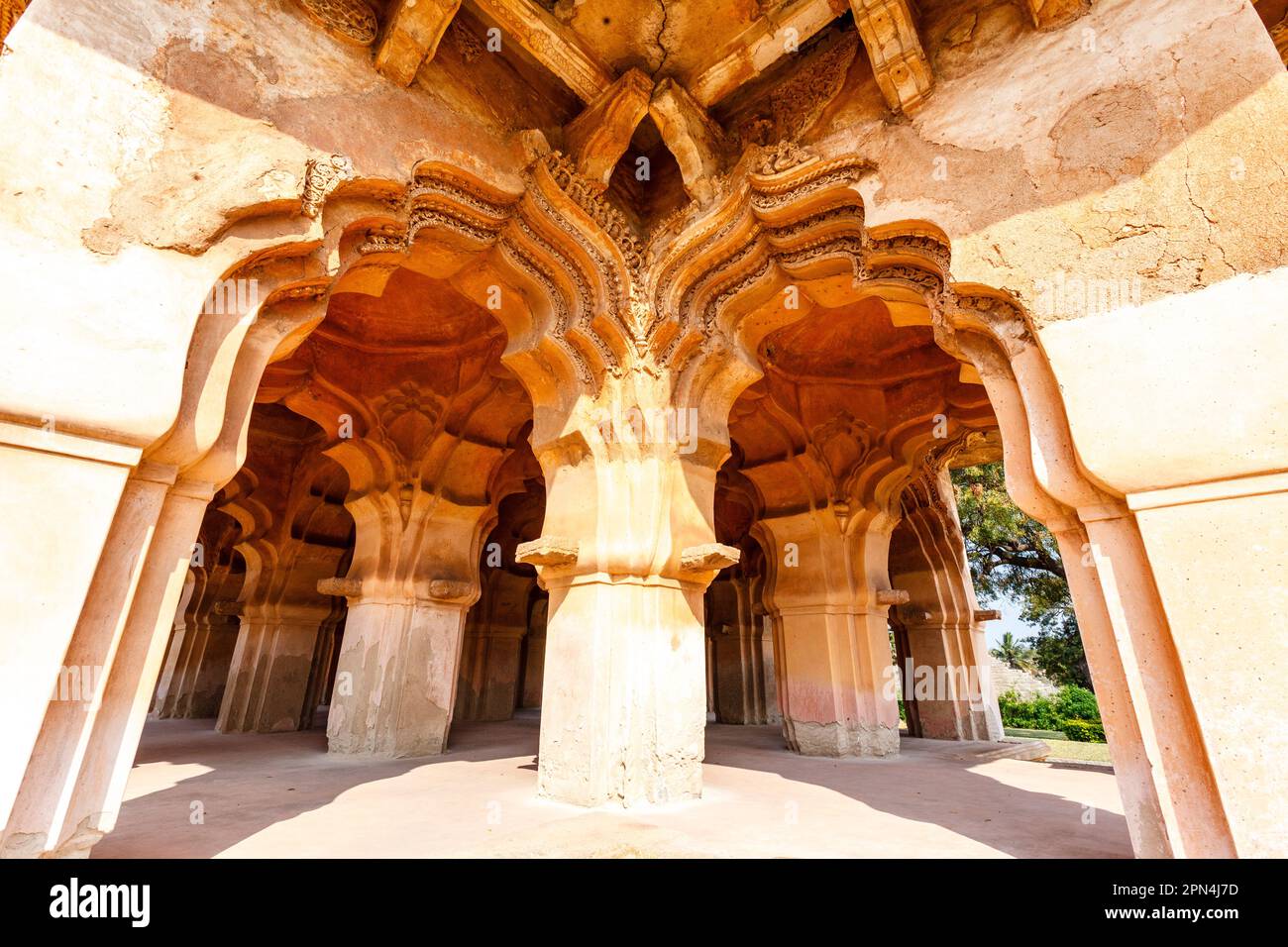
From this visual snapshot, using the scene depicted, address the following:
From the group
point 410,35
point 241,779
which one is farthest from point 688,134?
point 241,779

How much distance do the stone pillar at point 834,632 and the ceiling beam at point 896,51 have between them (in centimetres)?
484

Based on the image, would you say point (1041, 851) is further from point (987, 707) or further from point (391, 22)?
point (987, 707)

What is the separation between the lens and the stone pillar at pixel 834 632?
283 inches

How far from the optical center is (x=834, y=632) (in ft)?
24.3

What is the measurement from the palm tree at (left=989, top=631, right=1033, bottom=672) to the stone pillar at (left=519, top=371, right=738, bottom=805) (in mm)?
26901

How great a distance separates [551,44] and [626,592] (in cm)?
389

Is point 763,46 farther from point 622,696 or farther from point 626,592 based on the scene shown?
point 622,696

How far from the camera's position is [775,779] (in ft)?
17.7

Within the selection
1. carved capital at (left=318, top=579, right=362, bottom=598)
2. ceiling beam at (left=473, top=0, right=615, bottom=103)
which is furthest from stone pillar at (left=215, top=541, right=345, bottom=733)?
ceiling beam at (left=473, top=0, right=615, bottom=103)

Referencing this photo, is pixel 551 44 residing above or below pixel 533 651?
above

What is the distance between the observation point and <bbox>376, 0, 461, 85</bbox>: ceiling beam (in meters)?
3.74

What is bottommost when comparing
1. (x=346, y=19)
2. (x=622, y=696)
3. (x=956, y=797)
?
(x=956, y=797)

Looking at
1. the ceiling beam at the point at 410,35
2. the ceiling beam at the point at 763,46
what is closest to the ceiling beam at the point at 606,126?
the ceiling beam at the point at 763,46
